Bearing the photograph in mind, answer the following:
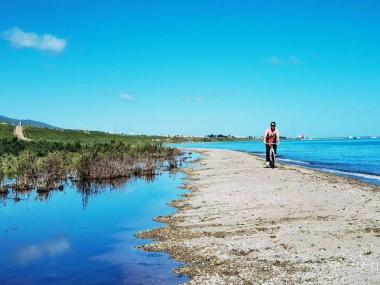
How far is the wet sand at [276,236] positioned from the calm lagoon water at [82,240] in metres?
0.74

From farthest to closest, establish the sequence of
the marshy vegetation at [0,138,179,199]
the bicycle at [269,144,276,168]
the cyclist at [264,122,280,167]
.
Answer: the bicycle at [269,144,276,168]
the cyclist at [264,122,280,167]
the marshy vegetation at [0,138,179,199]

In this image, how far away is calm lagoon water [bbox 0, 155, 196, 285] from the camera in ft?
34.5

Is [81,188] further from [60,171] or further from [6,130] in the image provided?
[6,130]

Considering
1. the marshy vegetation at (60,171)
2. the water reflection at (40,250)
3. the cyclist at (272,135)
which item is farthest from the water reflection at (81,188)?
the cyclist at (272,135)

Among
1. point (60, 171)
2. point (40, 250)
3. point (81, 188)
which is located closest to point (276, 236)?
point (40, 250)

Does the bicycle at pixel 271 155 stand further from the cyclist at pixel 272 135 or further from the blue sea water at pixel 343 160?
the blue sea water at pixel 343 160

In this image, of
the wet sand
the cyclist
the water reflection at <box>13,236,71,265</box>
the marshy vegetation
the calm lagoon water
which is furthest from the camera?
the cyclist

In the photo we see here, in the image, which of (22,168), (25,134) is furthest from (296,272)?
(25,134)

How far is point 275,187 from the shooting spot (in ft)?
77.3

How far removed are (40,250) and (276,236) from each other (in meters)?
6.47

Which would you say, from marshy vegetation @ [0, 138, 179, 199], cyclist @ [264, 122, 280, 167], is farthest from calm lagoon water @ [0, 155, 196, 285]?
cyclist @ [264, 122, 280, 167]

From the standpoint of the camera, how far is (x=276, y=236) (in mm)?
12766

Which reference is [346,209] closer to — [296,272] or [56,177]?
[296,272]

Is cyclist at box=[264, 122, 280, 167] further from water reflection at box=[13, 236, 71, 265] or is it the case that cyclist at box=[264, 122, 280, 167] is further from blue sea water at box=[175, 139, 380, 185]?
water reflection at box=[13, 236, 71, 265]
